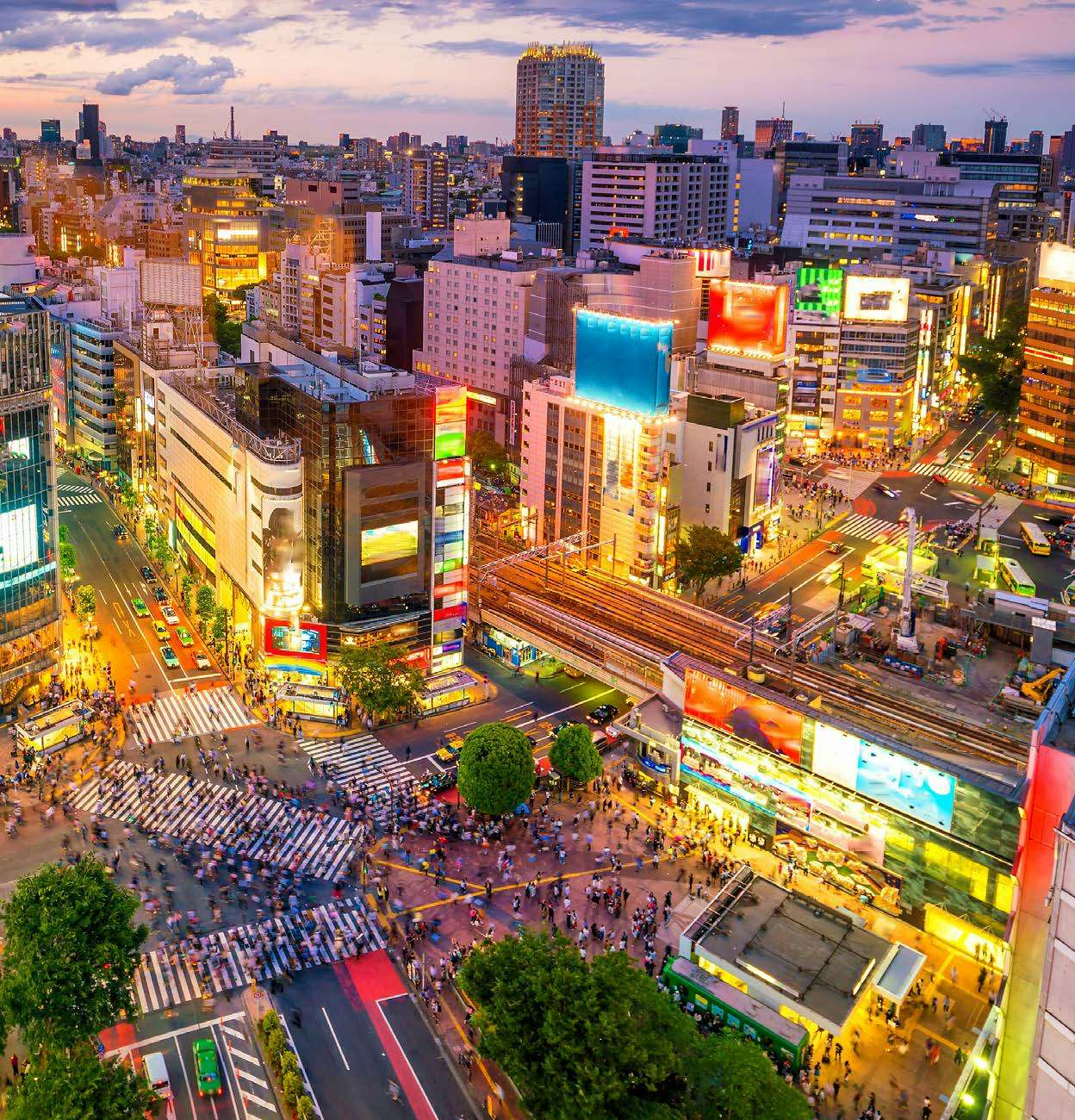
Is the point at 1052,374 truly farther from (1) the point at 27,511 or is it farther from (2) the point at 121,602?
(1) the point at 27,511

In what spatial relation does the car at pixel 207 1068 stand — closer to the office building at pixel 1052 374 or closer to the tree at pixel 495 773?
the tree at pixel 495 773

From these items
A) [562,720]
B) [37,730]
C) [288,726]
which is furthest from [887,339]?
[37,730]

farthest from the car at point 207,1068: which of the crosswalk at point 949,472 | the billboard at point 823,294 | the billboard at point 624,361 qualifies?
the billboard at point 823,294

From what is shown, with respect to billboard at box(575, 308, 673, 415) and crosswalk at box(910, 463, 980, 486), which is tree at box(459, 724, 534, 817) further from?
crosswalk at box(910, 463, 980, 486)

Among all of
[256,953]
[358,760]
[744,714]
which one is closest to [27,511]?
[358,760]

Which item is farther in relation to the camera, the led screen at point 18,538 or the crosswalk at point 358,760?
the led screen at point 18,538
